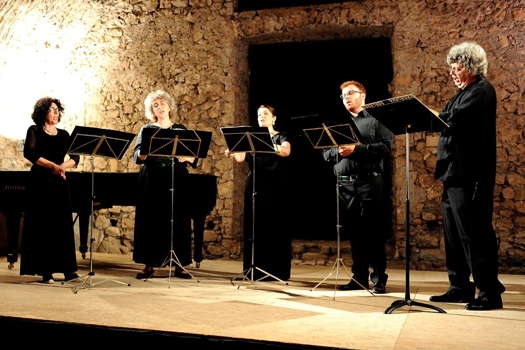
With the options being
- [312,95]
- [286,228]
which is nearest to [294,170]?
[312,95]

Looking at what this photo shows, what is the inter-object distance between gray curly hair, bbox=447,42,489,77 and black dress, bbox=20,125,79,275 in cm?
343

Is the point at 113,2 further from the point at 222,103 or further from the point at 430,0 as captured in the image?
the point at 430,0

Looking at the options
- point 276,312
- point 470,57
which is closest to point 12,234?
point 276,312

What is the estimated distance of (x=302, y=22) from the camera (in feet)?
23.0

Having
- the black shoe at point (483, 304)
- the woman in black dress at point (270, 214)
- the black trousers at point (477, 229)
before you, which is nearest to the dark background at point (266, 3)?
the woman in black dress at point (270, 214)

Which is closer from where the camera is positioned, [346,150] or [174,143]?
[346,150]

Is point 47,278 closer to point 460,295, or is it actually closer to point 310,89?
Answer: point 460,295

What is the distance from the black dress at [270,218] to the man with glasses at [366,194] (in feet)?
2.26

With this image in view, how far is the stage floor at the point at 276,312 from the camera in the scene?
9.40ft

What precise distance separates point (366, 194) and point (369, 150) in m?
0.37

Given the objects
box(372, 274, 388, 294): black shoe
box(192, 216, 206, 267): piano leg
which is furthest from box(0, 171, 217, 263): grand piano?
box(372, 274, 388, 294): black shoe

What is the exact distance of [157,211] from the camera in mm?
5203

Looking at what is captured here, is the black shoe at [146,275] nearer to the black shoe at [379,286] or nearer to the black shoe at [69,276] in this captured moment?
the black shoe at [69,276]

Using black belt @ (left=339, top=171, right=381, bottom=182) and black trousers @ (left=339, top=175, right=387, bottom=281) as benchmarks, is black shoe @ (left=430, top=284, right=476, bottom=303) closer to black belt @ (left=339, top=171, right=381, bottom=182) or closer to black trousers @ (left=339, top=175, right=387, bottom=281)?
black trousers @ (left=339, top=175, right=387, bottom=281)
